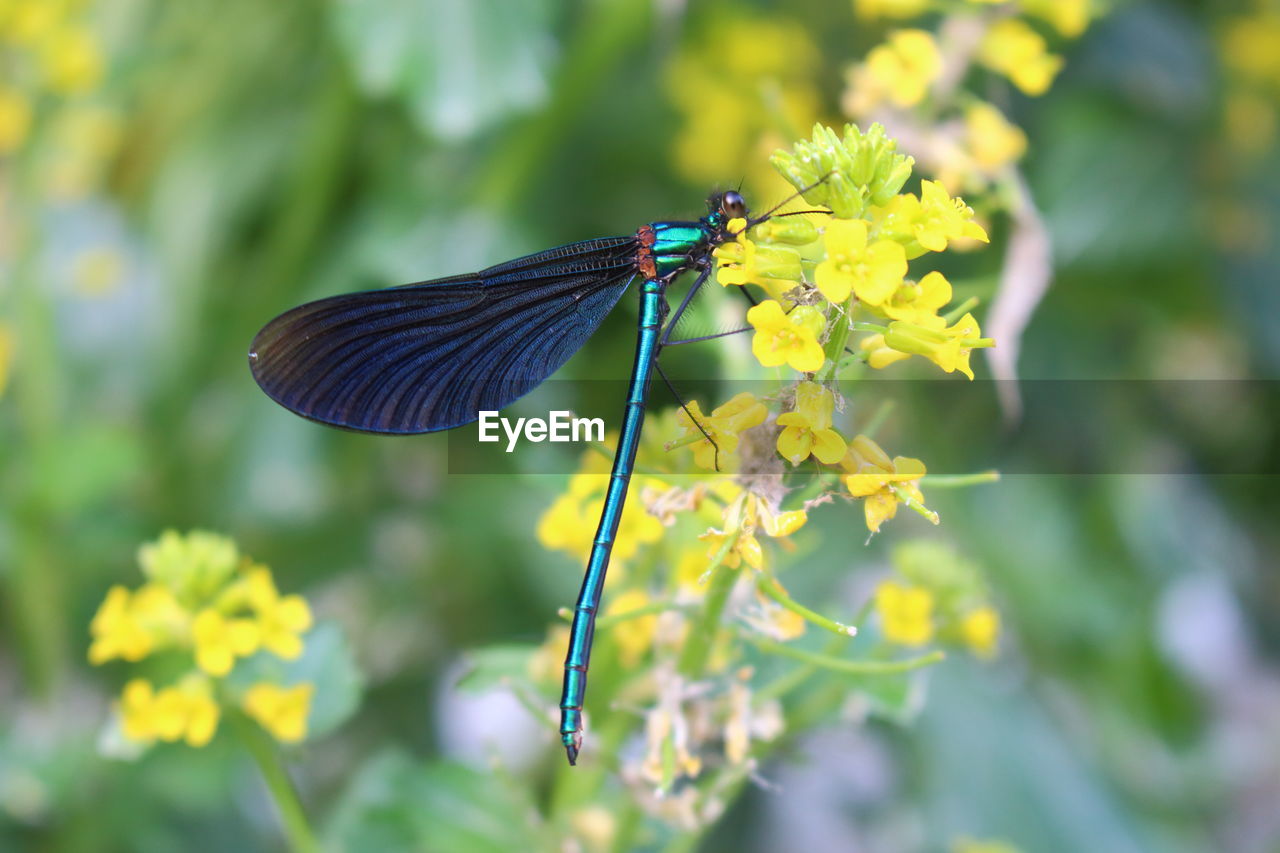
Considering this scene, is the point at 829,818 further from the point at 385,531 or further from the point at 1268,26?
the point at 1268,26

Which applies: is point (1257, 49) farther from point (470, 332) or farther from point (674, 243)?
point (470, 332)

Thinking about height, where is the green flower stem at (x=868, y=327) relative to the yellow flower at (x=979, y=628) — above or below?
above

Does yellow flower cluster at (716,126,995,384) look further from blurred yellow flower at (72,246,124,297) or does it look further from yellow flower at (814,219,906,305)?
blurred yellow flower at (72,246,124,297)

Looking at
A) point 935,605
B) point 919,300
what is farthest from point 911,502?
point 935,605

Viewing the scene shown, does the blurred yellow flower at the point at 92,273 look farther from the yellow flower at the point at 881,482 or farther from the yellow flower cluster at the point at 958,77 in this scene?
the yellow flower at the point at 881,482

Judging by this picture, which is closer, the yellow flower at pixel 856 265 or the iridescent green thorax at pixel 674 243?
the yellow flower at pixel 856 265

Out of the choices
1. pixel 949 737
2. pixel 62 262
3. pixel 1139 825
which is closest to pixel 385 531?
pixel 62 262

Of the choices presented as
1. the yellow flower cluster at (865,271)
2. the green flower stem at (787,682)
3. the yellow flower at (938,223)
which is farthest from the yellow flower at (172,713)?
the yellow flower at (938,223)
